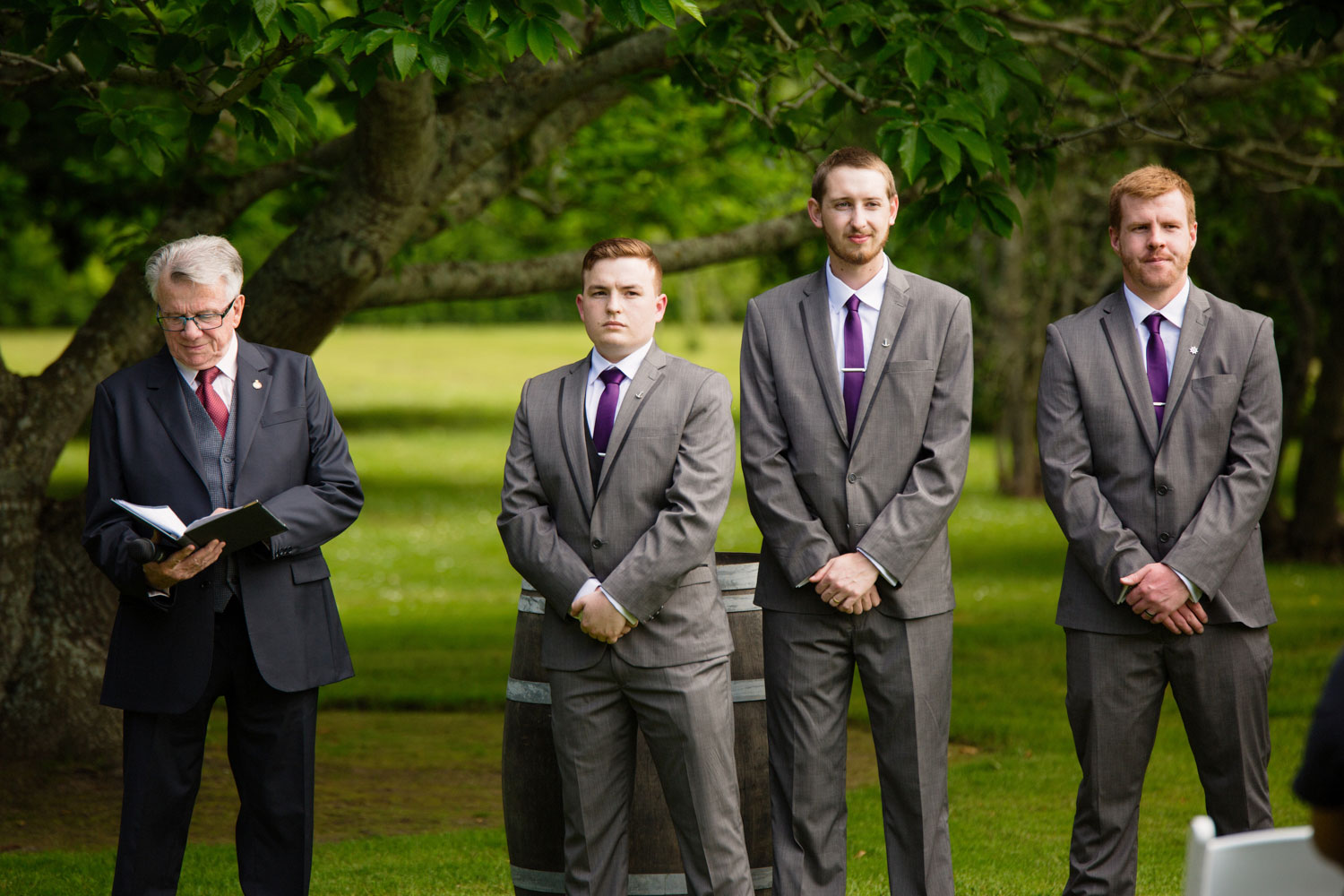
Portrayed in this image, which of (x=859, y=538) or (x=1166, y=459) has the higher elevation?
(x=1166, y=459)

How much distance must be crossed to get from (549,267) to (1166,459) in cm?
465

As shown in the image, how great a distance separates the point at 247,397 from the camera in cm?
389

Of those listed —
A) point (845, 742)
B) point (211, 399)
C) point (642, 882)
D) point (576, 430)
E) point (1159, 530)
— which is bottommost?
point (642, 882)

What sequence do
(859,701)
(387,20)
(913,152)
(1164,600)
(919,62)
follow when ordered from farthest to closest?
(859,701) → (919,62) → (913,152) → (387,20) → (1164,600)

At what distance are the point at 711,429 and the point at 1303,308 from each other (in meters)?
11.6

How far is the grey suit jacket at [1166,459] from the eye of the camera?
3775 mm

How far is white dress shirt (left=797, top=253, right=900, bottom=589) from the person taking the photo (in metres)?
3.94

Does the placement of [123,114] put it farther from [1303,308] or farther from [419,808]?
[1303,308]

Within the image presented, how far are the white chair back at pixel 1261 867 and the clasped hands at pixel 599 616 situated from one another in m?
1.87

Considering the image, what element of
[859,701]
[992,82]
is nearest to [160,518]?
[992,82]

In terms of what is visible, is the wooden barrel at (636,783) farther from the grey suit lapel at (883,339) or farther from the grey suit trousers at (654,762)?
the grey suit lapel at (883,339)

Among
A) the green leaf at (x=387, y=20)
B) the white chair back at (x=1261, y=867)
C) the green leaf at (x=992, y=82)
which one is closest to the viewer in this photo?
the white chair back at (x=1261, y=867)

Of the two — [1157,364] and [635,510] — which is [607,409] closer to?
[635,510]

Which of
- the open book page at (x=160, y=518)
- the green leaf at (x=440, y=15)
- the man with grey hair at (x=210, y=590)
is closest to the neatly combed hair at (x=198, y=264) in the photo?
the man with grey hair at (x=210, y=590)
